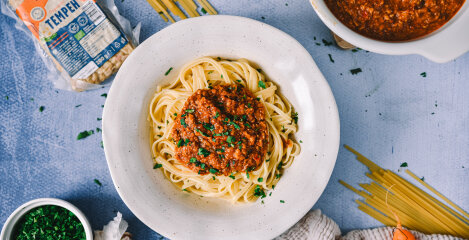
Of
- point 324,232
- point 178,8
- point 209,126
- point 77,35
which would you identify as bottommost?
point 324,232

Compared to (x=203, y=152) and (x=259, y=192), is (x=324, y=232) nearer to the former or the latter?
(x=259, y=192)

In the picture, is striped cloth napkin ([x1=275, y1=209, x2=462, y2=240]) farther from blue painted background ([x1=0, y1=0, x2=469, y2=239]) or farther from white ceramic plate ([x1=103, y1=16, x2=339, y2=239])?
white ceramic plate ([x1=103, y1=16, x2=339, y2=239])

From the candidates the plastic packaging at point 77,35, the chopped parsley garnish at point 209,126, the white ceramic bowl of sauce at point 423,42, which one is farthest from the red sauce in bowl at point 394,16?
the plastic packaging at point 77,35

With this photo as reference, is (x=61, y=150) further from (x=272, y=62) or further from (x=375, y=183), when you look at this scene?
(x=375, y=183)

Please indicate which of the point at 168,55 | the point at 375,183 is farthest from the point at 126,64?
the point at 375,183

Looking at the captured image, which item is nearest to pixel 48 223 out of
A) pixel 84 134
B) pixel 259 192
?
pixel 84 134

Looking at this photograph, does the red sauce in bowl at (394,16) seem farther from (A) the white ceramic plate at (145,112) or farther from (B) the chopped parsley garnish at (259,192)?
(B) the chopped parsley garnish at (259,192)

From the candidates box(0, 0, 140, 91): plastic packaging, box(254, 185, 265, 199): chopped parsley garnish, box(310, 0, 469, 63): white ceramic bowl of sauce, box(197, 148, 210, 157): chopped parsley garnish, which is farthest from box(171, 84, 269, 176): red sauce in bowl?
box(0, 0, 140, 91): plastic packaging
